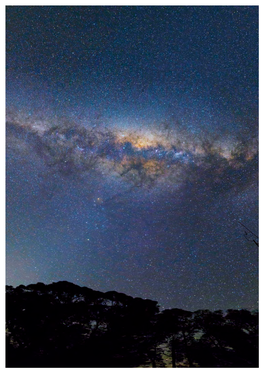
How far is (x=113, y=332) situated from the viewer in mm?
23719

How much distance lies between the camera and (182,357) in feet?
65.4

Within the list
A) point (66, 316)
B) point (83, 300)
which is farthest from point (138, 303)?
point (66, 316)

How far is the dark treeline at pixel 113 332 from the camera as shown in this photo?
17281mm

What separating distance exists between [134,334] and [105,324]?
3623 mm

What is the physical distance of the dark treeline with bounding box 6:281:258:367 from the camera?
56.7ft

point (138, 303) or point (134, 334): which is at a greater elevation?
point (138, 303)

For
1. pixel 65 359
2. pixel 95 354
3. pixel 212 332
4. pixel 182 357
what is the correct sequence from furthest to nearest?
pixel 212 332
pixel 182 357
pixel 95 354
pixel 65 359

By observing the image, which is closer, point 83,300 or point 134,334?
point 134,334

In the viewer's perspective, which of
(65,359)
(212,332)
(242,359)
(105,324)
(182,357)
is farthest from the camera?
(105,324)
